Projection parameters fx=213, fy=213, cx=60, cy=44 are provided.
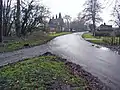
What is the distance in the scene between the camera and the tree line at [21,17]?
36625 mm

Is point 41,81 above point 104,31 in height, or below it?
below

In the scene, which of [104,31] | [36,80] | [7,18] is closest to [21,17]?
[7,18]

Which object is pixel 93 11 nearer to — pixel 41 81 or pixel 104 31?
pixel 104 31

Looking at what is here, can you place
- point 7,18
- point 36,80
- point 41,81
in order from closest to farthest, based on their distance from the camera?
point 41,81, point 36,80, point 7,18

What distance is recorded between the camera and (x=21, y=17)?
39562 mm

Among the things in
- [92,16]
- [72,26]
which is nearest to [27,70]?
[92,16]

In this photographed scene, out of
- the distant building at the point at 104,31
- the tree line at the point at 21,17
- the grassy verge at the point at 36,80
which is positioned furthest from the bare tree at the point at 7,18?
the distant building at the point at 104,31

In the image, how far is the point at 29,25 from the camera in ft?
135

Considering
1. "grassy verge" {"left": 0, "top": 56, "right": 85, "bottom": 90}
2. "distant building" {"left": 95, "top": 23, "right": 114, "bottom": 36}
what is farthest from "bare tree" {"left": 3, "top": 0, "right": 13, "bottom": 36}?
"distant building" {"left": 95, "top": 23, "right": 114, "bottom": 36}

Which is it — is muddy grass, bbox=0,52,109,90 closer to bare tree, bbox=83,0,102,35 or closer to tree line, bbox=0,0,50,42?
tree line, bbox=0,0,50,42

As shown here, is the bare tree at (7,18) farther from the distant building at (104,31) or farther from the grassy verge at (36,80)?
the distant building at (104,31)

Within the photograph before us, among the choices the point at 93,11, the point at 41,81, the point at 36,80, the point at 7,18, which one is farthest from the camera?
the point at 93,11

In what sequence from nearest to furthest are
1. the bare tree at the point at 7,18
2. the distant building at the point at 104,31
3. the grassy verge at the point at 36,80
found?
the grassy verge at the point at 36,80 → the bare tree at the point at 7,18 → the distant building at the point at 104,31

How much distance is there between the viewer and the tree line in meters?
36.6
